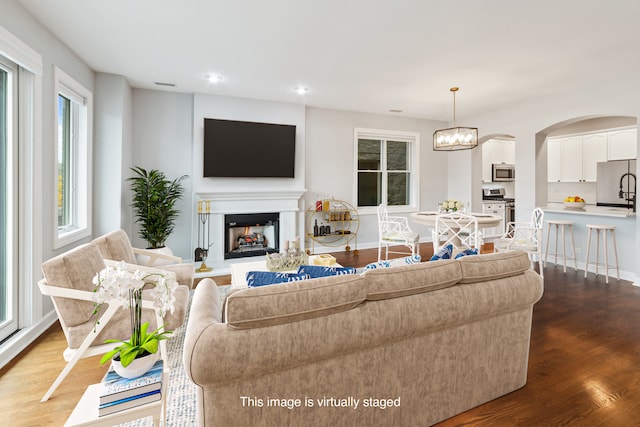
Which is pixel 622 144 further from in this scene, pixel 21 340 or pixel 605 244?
pixel 21 340

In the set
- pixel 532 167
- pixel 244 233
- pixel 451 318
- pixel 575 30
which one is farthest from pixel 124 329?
pixel 532 167

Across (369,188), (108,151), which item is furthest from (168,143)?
(369,188)

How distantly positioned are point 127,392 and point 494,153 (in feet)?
26.9

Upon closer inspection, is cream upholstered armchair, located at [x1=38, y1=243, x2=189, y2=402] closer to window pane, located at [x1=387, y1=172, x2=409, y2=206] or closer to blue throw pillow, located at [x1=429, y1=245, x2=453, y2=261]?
blue throw pillow, located at [x1=429, y1=245, x2=453, y2=261]

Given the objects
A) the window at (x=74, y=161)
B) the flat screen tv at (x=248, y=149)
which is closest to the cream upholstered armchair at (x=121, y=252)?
the window at (x=74, y=161)

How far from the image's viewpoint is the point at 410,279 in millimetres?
1583

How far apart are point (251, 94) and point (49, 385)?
427cm

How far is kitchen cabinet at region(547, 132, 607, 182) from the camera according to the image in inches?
253

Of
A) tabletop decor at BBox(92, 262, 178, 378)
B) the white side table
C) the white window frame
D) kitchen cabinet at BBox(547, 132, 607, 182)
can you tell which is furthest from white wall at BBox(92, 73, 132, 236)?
kitchen cabinet at BBox(547, 132, 607, 182)

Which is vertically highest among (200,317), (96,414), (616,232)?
(616,232)

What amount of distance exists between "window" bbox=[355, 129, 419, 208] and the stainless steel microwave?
2.06 metres

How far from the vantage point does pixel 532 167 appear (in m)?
5.40

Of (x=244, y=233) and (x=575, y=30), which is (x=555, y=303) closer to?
(x=575, y=30)

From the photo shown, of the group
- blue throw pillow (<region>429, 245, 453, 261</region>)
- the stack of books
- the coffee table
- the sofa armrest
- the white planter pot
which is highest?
blue throw pillow (<region>429, 245, 453, 261</region>)
